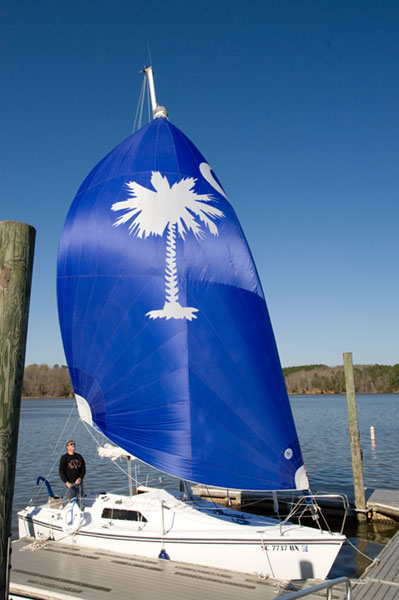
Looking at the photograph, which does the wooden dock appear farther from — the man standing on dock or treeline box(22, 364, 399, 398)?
treeline box(22, 364, 399, 398)

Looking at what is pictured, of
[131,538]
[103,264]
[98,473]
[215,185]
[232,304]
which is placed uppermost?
[215,185]

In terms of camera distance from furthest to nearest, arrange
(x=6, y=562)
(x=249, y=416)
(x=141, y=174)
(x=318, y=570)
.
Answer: (x=141, y=174)
(x=249, y=416)
(x=318, y=570)
(x=6, y=562)

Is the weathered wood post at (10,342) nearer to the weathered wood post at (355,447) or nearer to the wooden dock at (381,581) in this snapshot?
the wooden dock at (381,581)

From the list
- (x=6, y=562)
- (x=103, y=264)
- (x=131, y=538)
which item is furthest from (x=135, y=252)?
(x=6, y=562)

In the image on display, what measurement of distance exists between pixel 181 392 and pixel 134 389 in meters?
0.90

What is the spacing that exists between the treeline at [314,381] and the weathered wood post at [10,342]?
326ft

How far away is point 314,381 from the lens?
120 m

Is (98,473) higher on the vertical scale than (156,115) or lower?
lower

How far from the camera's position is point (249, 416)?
8242 mm

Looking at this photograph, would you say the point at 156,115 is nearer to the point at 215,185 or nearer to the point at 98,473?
the point at 215,185

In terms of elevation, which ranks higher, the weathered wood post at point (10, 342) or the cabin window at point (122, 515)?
the weathered wood post at point (10, 342)

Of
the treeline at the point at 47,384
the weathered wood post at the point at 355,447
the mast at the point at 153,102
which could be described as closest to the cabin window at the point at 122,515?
the weathered wood post at the point at 355,447

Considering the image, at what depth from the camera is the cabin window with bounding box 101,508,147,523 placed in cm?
897

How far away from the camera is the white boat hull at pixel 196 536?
25.1 ft
